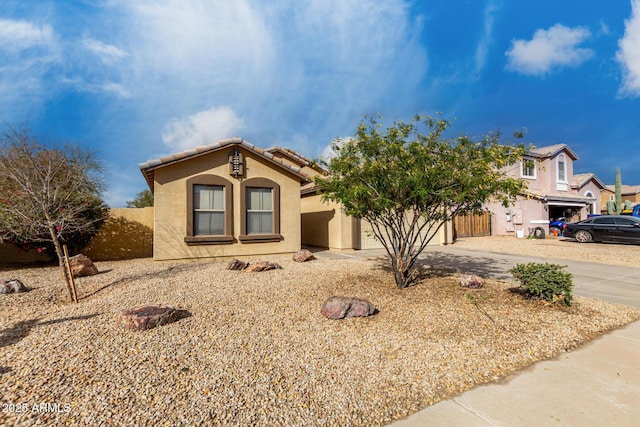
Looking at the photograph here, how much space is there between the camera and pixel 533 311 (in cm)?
485

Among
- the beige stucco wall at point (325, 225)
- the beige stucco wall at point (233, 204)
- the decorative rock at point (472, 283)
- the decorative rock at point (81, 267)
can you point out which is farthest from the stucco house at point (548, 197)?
the decorative rock at point (81, 267)

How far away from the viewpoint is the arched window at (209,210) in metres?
9.74

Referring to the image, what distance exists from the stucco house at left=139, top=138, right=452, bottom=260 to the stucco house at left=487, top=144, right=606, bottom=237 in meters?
14.7

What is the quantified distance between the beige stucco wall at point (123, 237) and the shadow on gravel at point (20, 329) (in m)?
6.99

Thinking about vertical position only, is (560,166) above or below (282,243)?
above

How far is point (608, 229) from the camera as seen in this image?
14469 mm

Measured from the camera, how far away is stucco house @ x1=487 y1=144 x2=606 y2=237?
20.0 meters

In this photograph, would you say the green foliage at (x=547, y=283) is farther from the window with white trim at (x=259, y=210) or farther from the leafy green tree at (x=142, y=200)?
the leafy green tree at (x=142, y=200)

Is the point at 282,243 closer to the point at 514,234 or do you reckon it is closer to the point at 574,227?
the point at 574,227

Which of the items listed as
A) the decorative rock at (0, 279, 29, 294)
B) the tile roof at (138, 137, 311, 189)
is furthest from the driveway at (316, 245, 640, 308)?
the decorative rock at (0, 279, 29, 294)

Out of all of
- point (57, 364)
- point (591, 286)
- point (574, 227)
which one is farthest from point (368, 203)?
point (574, 227)

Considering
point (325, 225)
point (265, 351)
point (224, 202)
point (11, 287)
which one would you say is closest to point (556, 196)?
point (325, 225)

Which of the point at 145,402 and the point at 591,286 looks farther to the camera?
the point at 591,286

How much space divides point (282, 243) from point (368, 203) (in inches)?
233
